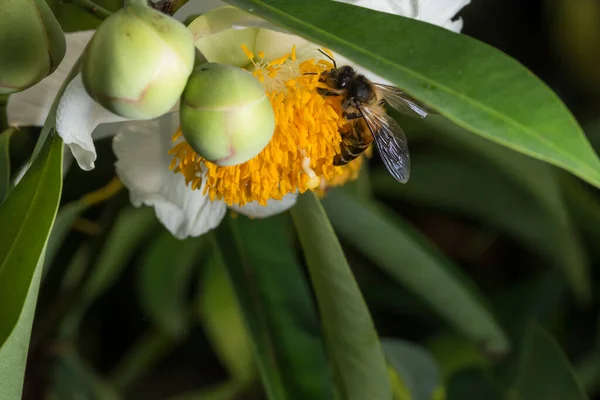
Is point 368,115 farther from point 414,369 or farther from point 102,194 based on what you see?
point 414,369

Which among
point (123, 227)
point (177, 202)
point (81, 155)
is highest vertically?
point (81, 155)

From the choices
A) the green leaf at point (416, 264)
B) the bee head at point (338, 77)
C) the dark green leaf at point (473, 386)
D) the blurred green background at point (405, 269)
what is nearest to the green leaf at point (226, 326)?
the blurred green background at point (405, 269)

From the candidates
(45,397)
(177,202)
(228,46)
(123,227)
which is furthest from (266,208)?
(45,397)

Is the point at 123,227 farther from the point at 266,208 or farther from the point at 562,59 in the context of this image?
the point at 562,59

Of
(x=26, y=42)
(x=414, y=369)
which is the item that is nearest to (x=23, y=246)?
(x=26, y=42)

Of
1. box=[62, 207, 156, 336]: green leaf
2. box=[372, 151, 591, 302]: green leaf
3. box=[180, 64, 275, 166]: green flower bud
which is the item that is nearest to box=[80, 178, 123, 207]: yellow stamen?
box=[62, 207, 156, 336]: green leaf

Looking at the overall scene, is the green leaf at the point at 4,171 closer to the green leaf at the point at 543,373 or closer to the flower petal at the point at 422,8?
the flower petal at the point at 422,8
